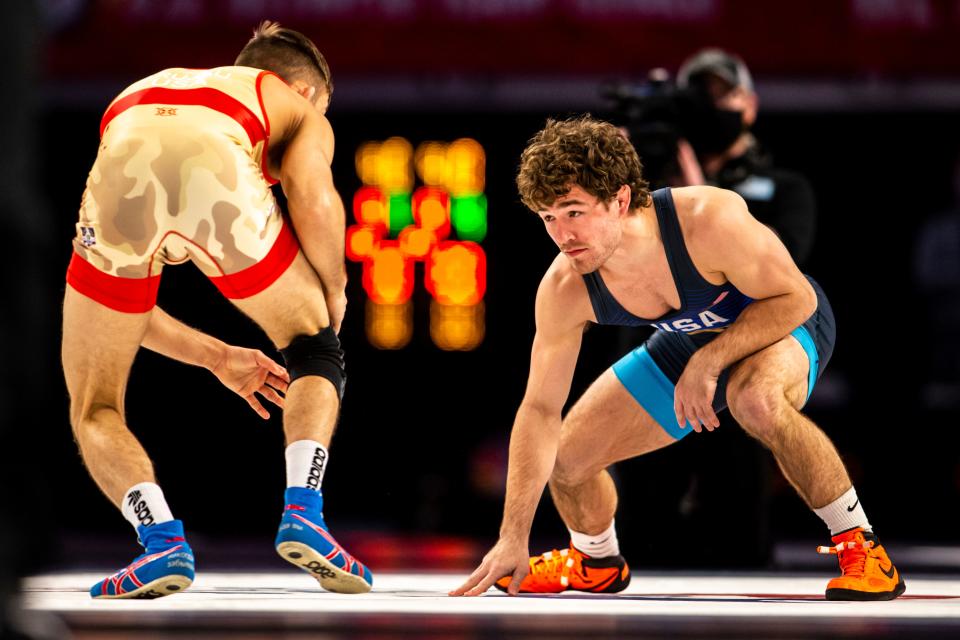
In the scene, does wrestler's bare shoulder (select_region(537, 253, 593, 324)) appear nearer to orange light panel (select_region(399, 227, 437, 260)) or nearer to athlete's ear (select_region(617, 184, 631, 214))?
athlete's ear (select_region(617, 184, 631, 214))

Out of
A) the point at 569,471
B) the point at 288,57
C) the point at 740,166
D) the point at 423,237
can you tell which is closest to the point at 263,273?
the point at 288,57

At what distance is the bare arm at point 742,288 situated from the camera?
2.84 m

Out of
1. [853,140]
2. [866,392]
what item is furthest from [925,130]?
[866,392]

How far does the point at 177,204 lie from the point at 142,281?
0.18 meters

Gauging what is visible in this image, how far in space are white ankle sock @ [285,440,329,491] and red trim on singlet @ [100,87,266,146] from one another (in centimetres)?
64

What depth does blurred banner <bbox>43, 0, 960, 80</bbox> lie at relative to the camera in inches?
266

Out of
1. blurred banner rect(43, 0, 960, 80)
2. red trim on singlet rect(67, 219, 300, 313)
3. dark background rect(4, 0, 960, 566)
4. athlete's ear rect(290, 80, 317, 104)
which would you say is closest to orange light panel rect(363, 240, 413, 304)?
dark background rect(4, 0, 960, 566)

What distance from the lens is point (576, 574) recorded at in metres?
3.18

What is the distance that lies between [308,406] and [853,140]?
744cm

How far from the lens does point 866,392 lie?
8328 mm

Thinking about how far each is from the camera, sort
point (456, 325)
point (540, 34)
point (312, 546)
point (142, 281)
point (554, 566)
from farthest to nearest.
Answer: point (456, 325), point (540, 34), point (554, 566), point (142, 281), point (312, 546)

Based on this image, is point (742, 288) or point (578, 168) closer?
point (578, 168)

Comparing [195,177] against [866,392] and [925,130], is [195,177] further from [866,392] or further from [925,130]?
[925,130]

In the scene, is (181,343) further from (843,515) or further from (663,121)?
(663,121)
